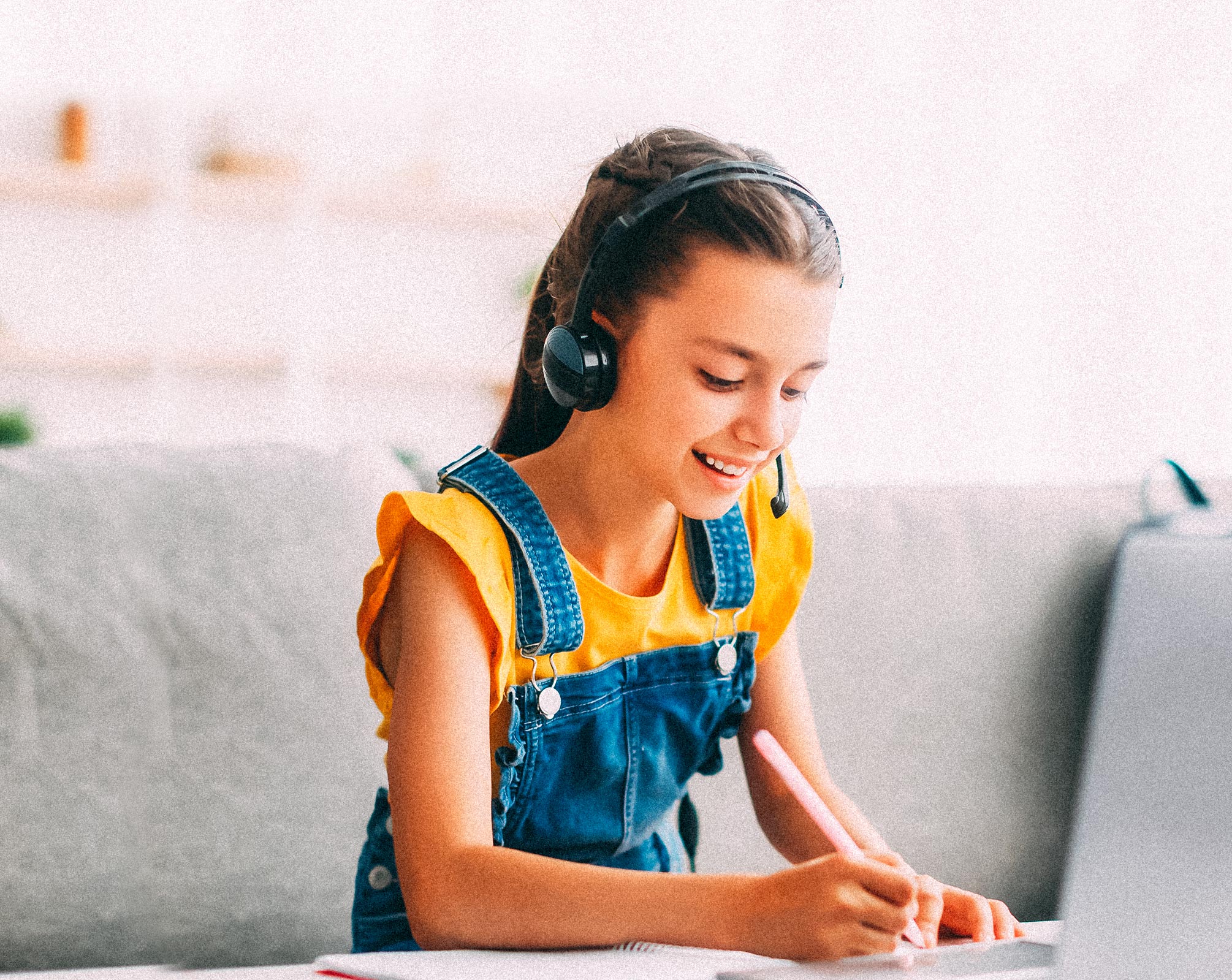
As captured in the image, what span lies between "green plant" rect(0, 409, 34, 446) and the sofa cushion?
1893 millimetres

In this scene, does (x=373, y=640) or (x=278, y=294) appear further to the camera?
(x=278, y=294)

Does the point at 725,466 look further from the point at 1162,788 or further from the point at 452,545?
the point at 1162,788

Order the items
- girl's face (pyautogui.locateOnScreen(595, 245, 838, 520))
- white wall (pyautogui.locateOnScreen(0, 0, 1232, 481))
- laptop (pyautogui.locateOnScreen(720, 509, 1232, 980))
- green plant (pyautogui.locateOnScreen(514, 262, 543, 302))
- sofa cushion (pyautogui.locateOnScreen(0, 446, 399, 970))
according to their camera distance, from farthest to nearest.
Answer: green plant (pyautogui.locateOnScreen(514, 262, 543, 302)) < white wall (pyautogui.locateOnScreen(0, 0, 1232, 481)) < sofa cushion (pyautogui.locateOnScreen(0, 446, 399, 970)) < girl's face (pyautogui.locateOnScreen(595, 245, 838, 520)) < laptop (pyautogui.locateOnScreen(720, 509, 1232, 980))

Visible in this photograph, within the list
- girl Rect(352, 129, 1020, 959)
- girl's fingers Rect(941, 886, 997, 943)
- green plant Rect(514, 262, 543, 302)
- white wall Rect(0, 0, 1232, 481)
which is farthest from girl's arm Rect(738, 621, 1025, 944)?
green plant Rect(514, 262, 543, 302)

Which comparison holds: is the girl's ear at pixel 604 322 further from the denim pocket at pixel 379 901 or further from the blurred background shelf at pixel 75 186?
the blurred background shelf at pixel 75 186

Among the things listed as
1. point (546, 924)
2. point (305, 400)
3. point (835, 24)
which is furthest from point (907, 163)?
point (546, 924)

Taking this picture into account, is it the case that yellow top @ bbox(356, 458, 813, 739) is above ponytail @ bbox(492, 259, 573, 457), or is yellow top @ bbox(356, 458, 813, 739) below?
below

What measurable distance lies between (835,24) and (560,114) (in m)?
1.06

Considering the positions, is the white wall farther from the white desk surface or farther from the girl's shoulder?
the white desk surface

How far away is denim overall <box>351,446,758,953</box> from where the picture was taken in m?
0.86

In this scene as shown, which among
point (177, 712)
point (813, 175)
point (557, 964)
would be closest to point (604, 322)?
point (557, 964)

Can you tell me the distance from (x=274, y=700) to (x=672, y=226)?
1.93ft

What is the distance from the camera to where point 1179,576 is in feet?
1.47

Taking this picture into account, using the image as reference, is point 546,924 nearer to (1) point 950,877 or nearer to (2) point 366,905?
(2) point 366,905
